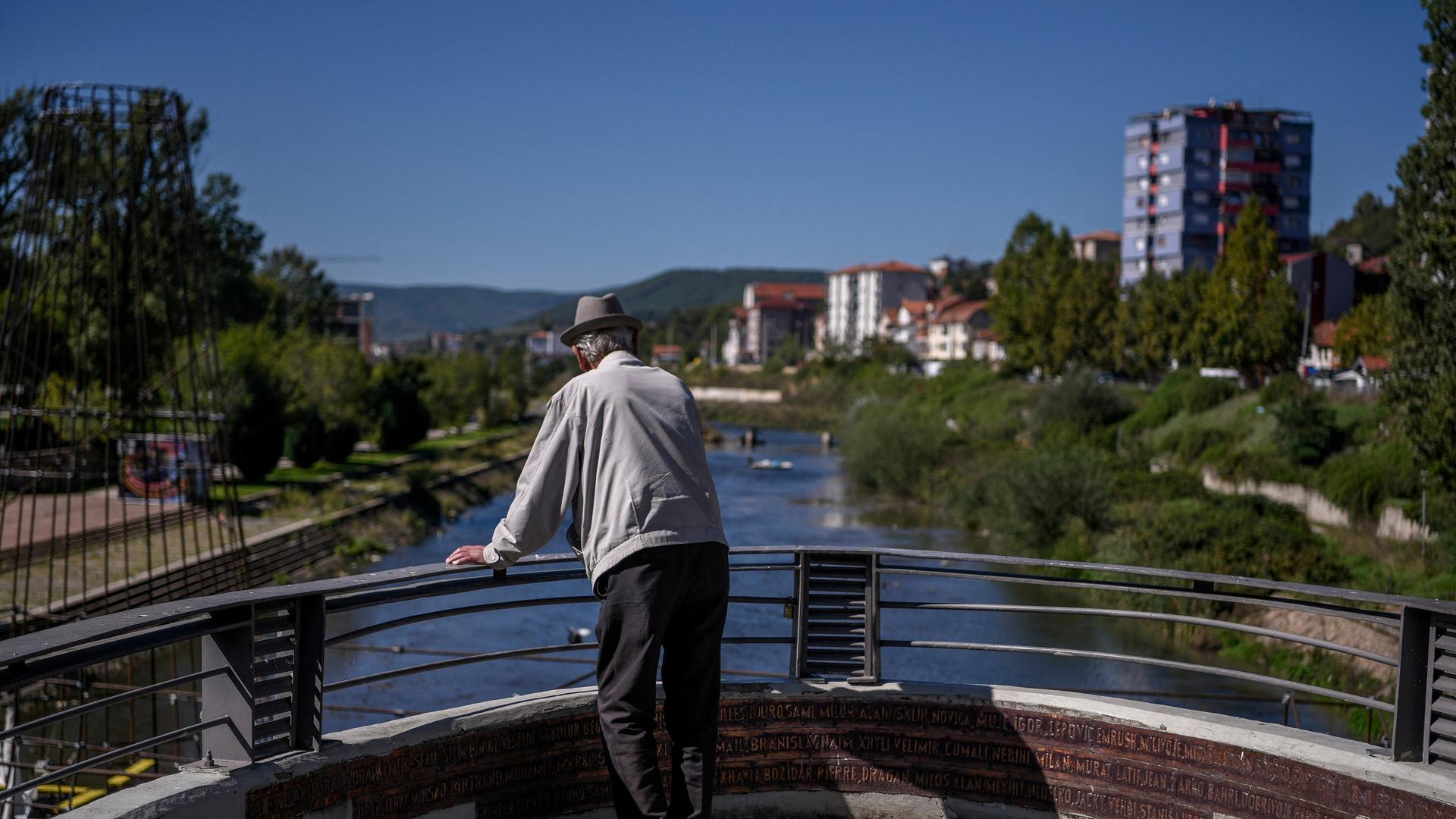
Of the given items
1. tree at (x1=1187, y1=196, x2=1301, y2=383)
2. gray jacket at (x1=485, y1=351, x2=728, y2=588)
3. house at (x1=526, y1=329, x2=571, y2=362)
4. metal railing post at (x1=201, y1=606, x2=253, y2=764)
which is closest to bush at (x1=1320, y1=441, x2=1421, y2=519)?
tree at (x1=1187, y1=196, x2=1301, y2=383)

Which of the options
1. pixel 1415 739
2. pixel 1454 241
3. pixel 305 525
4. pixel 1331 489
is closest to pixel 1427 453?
pixel 1454 241

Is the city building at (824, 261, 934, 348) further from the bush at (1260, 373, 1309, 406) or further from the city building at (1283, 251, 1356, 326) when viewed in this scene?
the bush at (1260, 373, 1309, 406)

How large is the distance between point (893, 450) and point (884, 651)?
28656mm

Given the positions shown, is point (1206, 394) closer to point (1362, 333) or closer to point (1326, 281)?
point (1362, 333)

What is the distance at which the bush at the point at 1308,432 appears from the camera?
107ft

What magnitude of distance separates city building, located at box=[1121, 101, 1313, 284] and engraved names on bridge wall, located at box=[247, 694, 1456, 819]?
88.0 meters

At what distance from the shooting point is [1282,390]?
40562 millimetres

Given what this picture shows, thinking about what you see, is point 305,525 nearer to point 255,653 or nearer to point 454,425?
point 255,653

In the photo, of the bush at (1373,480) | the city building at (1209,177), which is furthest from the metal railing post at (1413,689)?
the city building at (1209,177)

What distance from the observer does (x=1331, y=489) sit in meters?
28.9

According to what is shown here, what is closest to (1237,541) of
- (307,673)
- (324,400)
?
(307,673)

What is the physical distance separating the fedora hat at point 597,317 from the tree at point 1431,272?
18.9 m

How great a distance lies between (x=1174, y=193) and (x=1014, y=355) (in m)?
26.9

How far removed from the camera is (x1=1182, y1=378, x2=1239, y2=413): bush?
45.1 metres
